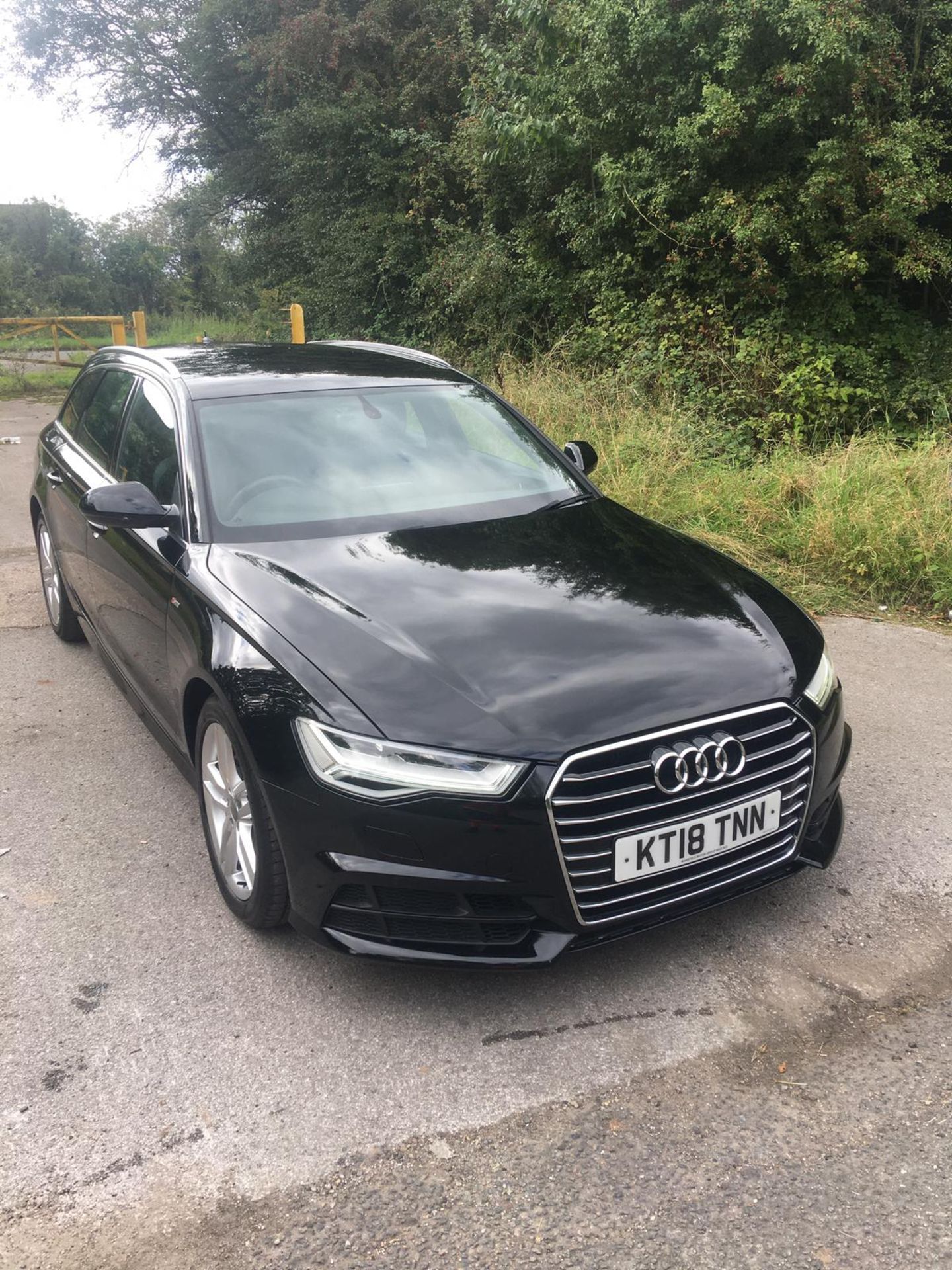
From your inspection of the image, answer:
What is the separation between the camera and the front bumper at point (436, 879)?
242cm

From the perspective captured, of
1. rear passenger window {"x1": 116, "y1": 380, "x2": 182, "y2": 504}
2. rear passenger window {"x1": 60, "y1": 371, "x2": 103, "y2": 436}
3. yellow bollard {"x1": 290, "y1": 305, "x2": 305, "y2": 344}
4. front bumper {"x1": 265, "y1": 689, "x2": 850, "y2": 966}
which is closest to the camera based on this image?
front bumper {"x1": 265, "y1": 689, "x2": 850, "y2": 966}

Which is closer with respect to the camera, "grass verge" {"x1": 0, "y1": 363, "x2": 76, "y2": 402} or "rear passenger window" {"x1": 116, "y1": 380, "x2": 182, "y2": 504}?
"rear passenger window" {"x1": 116, "y1": 380, "x2": 182, "y2": 504}

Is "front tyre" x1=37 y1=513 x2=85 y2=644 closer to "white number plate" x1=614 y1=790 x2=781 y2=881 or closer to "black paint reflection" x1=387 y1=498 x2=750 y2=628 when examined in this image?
"black paint reflection" x1=387 y1=498 x2=750 y2=628

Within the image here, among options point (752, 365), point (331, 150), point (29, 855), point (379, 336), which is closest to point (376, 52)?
point (331, 150)

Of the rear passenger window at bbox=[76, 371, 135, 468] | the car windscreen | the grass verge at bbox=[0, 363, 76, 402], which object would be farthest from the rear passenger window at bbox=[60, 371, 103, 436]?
the grass verge at bbox=[0, 363, 76, 402]

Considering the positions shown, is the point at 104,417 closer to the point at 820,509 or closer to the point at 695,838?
the point at 695,838

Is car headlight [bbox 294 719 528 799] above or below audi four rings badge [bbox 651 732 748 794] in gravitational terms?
above

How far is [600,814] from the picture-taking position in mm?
2473

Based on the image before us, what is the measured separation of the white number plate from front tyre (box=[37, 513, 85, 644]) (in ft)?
11.8

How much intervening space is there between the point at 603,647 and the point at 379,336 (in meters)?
14.9

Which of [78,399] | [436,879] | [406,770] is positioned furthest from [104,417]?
[436,879]

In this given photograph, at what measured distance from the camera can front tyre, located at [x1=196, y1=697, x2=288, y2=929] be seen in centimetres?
272

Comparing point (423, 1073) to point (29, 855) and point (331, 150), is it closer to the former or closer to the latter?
point (29, 855)

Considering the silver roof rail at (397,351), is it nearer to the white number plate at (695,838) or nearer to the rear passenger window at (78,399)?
the rear passenger window at (78,399)
